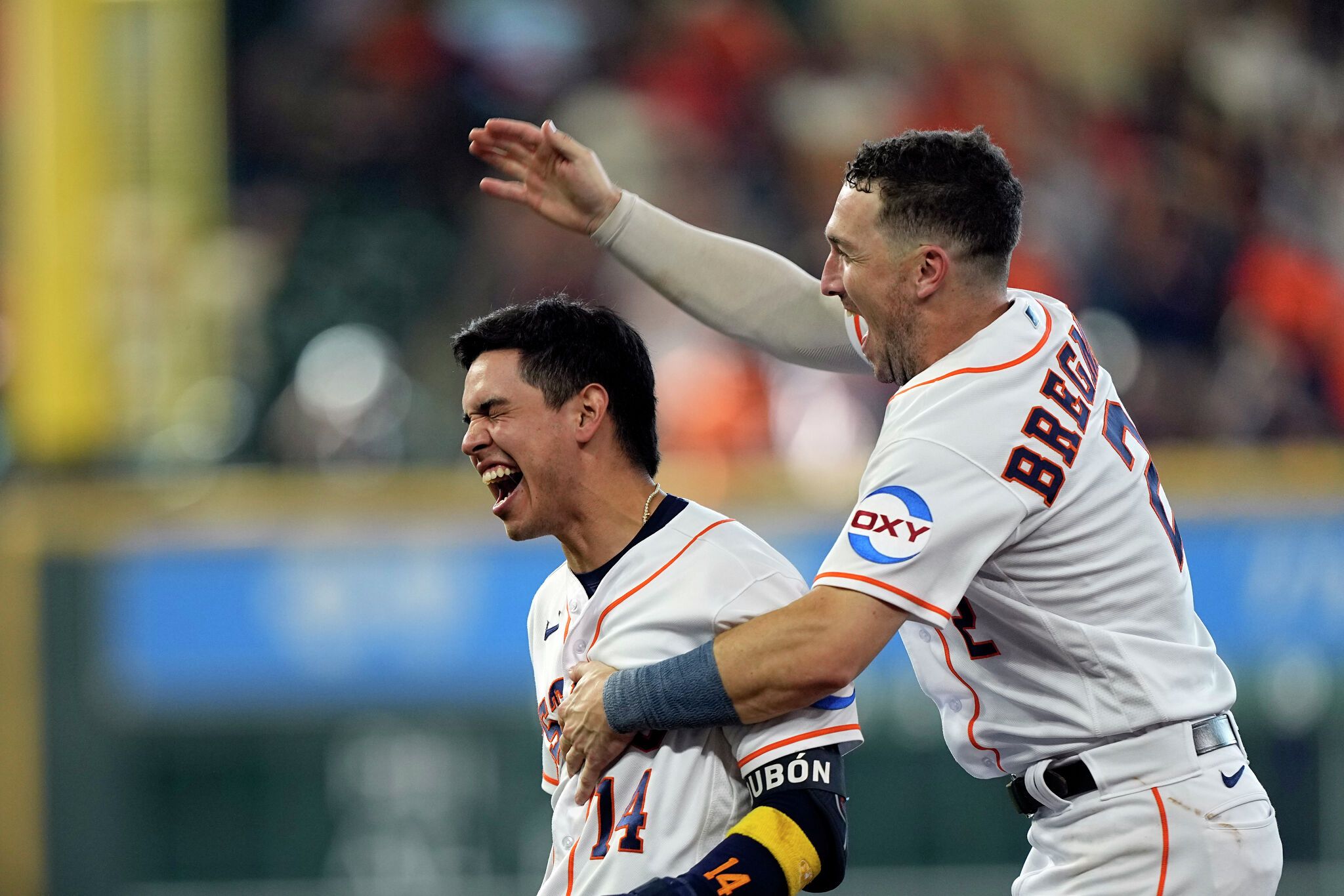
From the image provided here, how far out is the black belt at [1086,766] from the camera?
9.35ft

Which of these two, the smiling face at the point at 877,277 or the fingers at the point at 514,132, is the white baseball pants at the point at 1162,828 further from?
the fingers at the point at 514,132

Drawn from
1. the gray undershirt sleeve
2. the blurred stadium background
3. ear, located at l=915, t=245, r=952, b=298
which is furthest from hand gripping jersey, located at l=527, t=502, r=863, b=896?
the blurred stadium background

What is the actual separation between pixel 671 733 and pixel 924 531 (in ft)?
1.72

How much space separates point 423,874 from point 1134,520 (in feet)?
18.9

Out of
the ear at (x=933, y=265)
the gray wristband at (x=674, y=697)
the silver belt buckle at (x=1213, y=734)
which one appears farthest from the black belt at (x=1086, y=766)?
the ear at (x=933, y=265)

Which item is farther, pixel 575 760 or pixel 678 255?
pixel 678 255

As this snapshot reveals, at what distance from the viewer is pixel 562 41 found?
941 cm

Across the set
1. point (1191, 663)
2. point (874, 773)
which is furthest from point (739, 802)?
point (874, 773)

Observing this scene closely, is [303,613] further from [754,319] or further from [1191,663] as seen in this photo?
[1191,663]

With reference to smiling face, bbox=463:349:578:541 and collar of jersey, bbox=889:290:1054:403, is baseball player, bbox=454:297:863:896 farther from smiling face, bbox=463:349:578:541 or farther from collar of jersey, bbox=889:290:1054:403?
collar of jersey, bbox=889:290:1054:403

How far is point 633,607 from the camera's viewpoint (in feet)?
9.45

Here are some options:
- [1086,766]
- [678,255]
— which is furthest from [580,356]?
[1086,766]

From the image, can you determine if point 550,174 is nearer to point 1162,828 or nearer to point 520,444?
point 520,444

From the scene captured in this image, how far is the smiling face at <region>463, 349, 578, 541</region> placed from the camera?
2.96 meters
